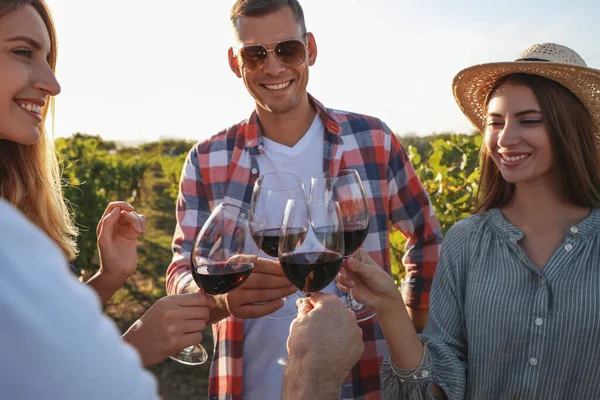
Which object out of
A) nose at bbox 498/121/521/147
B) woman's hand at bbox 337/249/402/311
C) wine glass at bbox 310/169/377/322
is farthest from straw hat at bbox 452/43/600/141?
woman's hand at bbox 337/249/402/311

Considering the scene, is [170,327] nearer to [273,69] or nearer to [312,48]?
[273,69]

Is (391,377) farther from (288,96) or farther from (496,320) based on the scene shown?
(288,96)

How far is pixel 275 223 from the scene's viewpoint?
7.00 feet

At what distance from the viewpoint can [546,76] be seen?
7.59 ft

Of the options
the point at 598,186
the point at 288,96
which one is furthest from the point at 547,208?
the point at 288,96

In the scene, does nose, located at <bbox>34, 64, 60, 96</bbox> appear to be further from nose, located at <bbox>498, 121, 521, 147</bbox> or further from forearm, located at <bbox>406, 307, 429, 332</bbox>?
forearm, located at <bbox>406, 307, 429, 332</bbox>

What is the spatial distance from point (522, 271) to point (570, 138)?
1.80 ft

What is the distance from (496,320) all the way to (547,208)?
0.53 metres

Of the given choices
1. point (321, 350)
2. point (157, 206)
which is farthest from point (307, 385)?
point (157, 206)

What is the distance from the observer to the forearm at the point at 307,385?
1544mm

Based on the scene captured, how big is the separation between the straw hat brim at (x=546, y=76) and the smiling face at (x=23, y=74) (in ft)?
5.64

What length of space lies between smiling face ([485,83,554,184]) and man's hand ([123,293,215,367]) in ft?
4.28

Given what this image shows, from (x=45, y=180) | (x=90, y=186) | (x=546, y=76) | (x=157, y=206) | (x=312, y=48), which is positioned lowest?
(x=157, y=206)

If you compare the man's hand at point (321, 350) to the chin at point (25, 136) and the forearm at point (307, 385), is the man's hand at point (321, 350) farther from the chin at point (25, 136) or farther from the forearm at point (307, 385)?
the chin at point (25, 136)
